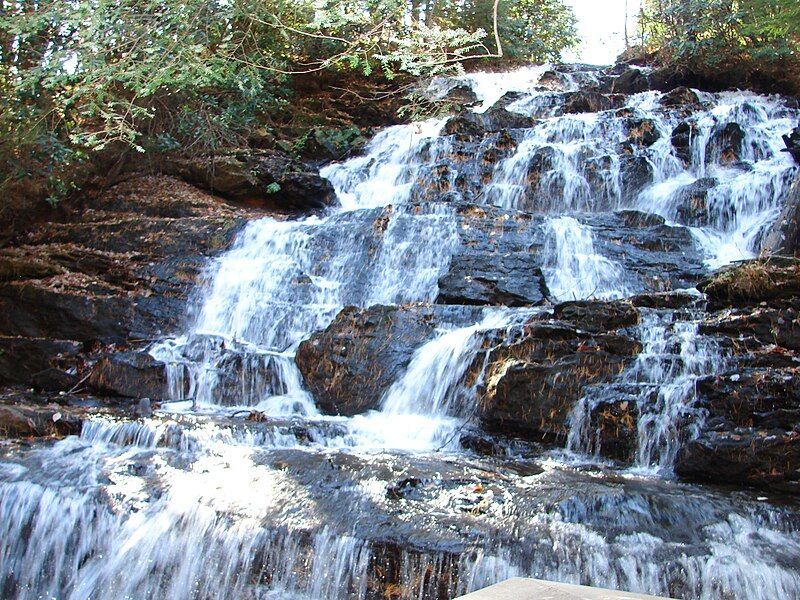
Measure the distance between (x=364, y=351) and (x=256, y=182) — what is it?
21.8ft

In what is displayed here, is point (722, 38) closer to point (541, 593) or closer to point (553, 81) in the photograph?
point (553, 81)

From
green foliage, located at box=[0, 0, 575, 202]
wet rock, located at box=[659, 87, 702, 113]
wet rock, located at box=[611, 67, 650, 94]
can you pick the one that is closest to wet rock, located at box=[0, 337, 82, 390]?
green foliage, located at box=[0, 0, 575, 202]

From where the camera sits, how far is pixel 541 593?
167 centimetres

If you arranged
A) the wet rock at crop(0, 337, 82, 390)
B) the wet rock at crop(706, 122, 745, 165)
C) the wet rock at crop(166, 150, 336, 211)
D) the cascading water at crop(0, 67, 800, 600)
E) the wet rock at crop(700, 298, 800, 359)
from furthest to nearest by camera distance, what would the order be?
1. the wet rock at crop(166, 150, 336, 211)
2. the wet rock at crop(706, 122, 745, 165)
3. the wet rock at crop(0, 337, 82, 390)
4. the wet rock at crop(700, 298, 800, 359)
5. the cascading water at crop(0, 67, 800, 600)

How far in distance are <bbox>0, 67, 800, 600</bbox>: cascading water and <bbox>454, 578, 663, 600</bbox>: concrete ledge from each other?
2533 millimetres

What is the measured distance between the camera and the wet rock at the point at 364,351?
7938 millimetres

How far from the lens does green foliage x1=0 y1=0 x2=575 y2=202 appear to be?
27.6 ft

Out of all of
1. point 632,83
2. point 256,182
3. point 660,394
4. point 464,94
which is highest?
point 632,83

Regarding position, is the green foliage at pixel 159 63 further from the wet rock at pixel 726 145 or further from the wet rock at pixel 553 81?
the wet rock at pixel 726 145

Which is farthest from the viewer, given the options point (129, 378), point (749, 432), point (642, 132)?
point (642, 132)

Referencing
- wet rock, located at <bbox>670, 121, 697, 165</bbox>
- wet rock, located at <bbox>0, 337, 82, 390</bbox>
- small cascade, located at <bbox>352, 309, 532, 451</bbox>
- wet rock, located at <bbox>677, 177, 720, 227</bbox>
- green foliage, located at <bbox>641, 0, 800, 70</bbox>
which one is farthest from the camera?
green foliage, located at <bbox>641, 0, 800, 70</bbox>

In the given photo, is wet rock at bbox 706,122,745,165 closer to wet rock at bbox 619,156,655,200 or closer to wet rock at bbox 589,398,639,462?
wet rock at bbox 619,156,655,200

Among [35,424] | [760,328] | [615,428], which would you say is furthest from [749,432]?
[35,424]

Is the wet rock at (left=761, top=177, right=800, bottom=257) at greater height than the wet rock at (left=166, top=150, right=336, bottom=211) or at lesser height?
lesser
